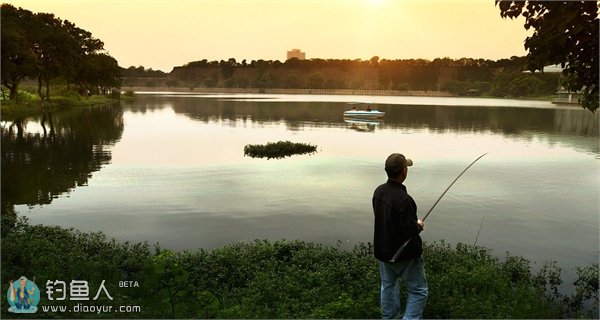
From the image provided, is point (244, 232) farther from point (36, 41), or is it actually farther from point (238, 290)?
point (36, 41)

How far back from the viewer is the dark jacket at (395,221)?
6496 millimetres

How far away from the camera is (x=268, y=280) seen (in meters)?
9.48

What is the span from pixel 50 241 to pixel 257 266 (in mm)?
5636

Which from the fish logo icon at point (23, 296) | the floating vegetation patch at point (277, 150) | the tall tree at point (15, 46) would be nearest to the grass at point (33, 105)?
the tall tree at point (15, 46)

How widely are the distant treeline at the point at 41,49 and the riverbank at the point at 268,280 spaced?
4717cm

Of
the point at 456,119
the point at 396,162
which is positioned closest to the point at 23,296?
the point at 396,162

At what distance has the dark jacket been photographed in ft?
21.3

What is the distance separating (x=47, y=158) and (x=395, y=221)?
27.6 metres

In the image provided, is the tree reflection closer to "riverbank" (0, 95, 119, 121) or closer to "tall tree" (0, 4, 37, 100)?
"tall tree" (0, 4, 37, 100)

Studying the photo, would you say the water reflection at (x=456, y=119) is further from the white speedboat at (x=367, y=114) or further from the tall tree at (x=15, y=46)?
the tall tree at (x=15, y=46)

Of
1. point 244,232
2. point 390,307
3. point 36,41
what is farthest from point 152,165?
point 36,41

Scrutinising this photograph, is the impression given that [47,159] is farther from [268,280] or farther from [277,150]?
[268,280]

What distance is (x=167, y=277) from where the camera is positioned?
8617mm

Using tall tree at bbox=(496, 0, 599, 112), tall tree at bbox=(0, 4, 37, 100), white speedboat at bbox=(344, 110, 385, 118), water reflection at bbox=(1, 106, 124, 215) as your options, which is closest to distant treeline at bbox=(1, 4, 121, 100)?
tall tree at bbox=(0, 4, 37, 100)
